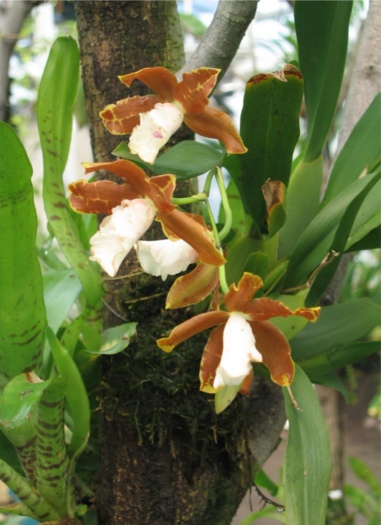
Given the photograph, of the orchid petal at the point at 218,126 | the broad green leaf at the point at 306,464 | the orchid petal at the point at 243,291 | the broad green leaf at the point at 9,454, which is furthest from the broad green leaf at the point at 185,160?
the broad green leaf at the point at 9,454

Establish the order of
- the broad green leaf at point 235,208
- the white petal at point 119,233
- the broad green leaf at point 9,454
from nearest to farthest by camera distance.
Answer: the white petal at point 119,233 → the broad green leaf at point 9,454 → the broad green leaf at point 235,208

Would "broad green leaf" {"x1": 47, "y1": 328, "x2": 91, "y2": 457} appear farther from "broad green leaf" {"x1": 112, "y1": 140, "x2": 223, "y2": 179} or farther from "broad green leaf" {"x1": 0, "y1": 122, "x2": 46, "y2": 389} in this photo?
"broad green leaf" {"x1": 112, "y1": 140, "x2": 223, "y2": 179}

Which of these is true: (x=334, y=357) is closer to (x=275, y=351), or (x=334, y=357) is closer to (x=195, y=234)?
(x=275, y=351)

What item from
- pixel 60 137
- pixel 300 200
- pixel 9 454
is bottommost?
pixel 9 454

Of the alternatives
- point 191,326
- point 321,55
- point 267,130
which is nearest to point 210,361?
point 191,326

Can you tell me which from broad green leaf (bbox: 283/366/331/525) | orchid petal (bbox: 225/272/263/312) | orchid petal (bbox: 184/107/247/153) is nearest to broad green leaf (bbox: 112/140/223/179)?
→ orchid petal (bbox: 184/107/247/153)

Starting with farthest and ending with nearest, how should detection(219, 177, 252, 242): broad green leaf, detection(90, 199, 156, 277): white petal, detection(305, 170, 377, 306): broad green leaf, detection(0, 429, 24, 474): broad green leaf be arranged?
detection(219, 177, 252, 242): broad green leaf → detection(0, 429, 24, 474): broad green leaf → detection(305, 170, 377, 306): broad green leaf → detection(90, 199, 156, 277): white petal

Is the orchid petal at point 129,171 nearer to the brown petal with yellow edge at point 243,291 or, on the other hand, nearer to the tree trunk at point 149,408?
the brown petal with yellow edge at point 243,291
